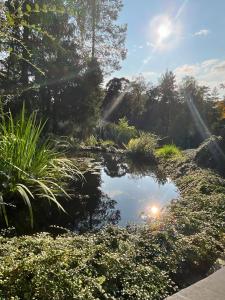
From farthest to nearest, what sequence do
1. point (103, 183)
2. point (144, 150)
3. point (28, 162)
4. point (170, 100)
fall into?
1. point (170, 100)
2. point (144, 150)
3. point (103, 183)
4. point (28, 162)

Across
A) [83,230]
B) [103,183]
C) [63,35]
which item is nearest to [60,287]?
[83,230]

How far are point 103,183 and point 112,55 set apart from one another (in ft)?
44.0

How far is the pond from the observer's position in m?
4.27

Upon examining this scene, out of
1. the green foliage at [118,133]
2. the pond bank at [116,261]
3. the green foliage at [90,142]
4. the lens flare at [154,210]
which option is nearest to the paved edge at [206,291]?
the pond bank at [116,261]

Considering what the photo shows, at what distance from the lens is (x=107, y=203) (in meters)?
5.93

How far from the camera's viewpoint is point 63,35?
44.3ft

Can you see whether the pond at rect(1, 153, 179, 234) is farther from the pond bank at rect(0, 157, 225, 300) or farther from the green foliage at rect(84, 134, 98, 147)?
the green foliage at rect(84, 134, 98, 147)

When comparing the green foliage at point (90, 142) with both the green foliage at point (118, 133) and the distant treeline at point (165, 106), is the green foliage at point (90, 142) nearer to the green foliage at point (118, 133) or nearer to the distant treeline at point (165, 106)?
the green foliage at point (118, 133)

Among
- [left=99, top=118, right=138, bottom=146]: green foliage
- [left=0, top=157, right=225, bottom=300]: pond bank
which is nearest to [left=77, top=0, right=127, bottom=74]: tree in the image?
[left=99, top=118, right=138, bottom=146]: green foliage

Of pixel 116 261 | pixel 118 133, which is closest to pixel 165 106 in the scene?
pixel 118 133

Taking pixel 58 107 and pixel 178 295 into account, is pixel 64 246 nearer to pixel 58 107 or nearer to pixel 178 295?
pixel 178 295

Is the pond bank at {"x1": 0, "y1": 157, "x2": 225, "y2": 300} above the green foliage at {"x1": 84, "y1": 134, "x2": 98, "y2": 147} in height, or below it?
below

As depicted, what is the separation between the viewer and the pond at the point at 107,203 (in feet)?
14.0

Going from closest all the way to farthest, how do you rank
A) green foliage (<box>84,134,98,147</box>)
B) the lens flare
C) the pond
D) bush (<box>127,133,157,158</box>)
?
the pond, the lens flare, bush (<box>127,133,157,158</box>), green foliage (<box>84,134,98,147</box>)
